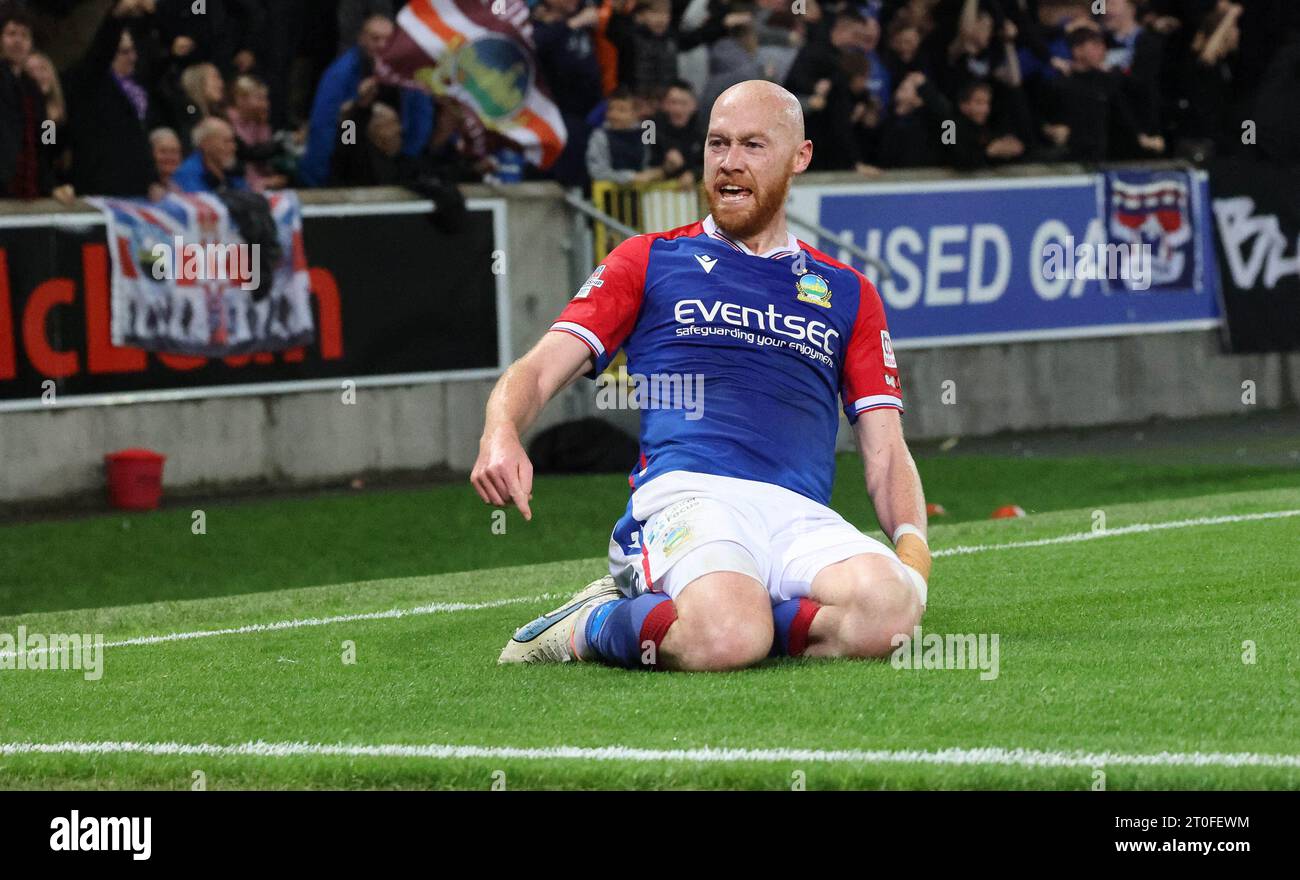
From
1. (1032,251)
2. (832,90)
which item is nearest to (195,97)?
(832,90)

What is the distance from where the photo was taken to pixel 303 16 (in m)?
15.7

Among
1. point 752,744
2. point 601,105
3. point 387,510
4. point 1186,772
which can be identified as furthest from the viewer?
point 601,105

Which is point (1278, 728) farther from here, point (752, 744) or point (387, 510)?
point (387, 510)

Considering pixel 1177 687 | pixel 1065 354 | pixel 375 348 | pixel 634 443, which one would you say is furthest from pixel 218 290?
pixel 1177 687

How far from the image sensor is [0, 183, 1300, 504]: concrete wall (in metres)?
14.4

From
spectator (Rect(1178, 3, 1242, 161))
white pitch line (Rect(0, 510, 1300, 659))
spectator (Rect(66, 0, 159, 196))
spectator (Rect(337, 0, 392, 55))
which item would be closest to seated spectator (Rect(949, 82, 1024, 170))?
spectator (Rect(1178, 3, 1242, 161))

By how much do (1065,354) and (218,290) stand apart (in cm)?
775

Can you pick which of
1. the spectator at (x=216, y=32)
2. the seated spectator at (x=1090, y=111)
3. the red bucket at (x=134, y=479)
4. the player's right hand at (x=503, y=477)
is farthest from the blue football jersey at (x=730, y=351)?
the seated spectator at (x=1090, y=111)

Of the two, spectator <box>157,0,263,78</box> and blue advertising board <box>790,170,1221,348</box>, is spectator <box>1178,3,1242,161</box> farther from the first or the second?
spectator <box>157,0,263,78</box>

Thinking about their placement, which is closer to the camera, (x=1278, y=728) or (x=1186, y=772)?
(x=1186, y=772)

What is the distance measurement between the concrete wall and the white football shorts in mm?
8212

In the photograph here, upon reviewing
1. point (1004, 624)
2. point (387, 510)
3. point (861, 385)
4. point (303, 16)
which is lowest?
point (387, 510)

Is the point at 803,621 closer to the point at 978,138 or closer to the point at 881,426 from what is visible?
the point at 881,426

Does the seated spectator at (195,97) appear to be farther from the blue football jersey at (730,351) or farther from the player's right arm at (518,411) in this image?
the player's right arm at (518,411)
